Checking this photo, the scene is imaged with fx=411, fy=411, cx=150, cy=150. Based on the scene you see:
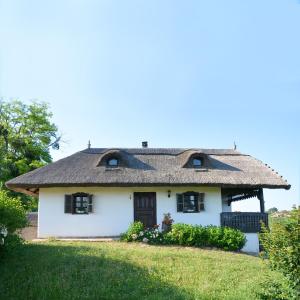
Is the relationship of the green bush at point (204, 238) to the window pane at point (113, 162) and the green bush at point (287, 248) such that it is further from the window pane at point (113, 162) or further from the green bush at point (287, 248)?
the green bush at point (287, 248)

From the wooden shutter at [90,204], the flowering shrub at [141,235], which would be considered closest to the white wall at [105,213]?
the wooden shutter at [90,204]

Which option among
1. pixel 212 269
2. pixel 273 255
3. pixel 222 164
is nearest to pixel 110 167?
pixel 222 164

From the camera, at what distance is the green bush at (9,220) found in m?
11.7

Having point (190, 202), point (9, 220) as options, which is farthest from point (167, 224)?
point (9, 220)

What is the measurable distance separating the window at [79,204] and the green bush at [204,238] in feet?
12.9

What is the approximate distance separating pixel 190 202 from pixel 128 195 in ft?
9.19

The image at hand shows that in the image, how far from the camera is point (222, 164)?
19.9m

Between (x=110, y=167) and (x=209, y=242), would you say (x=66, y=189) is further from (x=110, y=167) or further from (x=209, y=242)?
(x=209, y=242)

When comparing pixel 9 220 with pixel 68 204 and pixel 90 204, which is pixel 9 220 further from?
pixel 90 204

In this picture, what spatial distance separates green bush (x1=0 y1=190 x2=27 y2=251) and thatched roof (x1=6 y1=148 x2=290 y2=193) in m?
4.61

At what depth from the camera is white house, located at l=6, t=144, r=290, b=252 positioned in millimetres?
17500

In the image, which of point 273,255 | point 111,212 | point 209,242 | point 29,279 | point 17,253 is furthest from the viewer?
point 111,212

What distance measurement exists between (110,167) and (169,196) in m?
3.01

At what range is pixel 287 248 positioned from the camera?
22.2 ft
